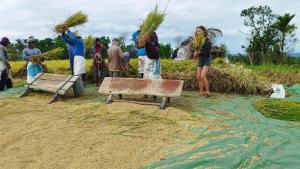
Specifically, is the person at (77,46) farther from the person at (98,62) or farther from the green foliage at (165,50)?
the green foliage at (165,50)

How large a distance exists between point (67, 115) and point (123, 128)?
4.10 feet

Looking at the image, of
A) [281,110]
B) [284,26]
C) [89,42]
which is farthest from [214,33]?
[284,26]

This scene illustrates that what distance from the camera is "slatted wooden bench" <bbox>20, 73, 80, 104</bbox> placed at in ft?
23.2

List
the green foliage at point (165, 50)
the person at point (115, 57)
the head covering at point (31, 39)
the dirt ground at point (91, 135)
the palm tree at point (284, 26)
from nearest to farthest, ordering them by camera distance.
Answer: the dirt ground at point (91, 135) < the person at point (115, 57) < the head covering at point (31, 39) < the green foliage at point (165, 50) < the palm tree at point (284, 26)

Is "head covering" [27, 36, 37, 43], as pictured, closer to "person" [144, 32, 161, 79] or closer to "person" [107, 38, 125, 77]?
"person" [107, 38, 125, 77]

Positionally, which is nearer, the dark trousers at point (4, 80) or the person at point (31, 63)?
the person at point (31, 63)

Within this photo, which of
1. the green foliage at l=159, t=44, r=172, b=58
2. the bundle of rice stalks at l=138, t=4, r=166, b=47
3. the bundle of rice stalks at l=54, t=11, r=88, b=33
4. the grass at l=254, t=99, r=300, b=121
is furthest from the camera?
the green foliage at l=159, t=44, r=172, b=58

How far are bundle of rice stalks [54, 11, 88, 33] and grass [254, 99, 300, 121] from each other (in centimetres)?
377

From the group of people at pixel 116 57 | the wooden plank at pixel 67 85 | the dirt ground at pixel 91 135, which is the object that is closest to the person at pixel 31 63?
the group of people at pixel 116 57

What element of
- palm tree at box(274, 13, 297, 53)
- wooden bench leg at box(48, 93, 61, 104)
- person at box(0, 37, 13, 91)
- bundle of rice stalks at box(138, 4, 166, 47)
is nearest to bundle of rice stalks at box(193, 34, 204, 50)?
bundle of rice stalks at box(138, 4, 166, 47)

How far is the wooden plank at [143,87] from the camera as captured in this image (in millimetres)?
6020

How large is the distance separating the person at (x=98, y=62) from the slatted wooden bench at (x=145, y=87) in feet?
8.57

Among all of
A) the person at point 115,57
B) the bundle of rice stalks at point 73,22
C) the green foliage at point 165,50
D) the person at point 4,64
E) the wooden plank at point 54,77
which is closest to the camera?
the bundle of rice stalks at point 73,22

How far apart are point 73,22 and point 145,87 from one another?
222 cm
